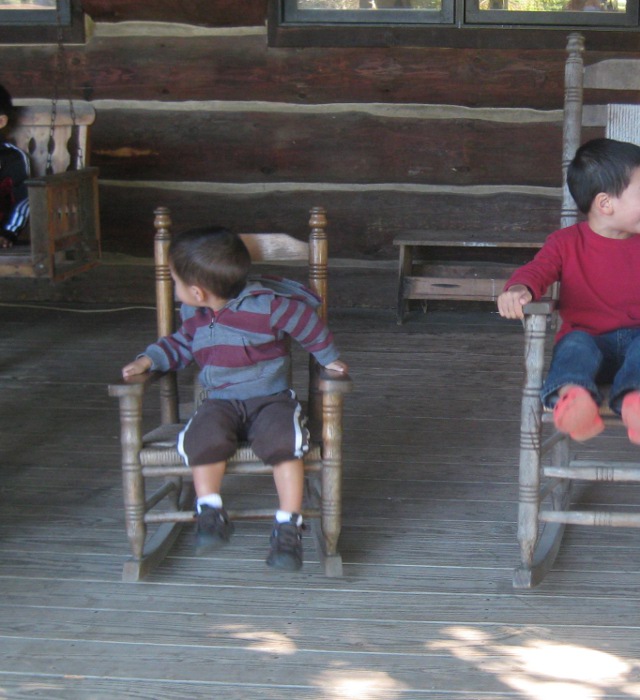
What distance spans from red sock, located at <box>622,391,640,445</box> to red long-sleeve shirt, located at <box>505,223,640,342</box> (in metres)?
0.39

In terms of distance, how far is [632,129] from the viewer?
2.97 metres

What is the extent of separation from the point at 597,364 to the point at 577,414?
9.1 inches

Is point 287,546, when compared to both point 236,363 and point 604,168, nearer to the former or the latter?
point 236,363

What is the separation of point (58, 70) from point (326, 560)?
152 inches

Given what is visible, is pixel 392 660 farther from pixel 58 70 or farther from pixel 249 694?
pixel 58 70

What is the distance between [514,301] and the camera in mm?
2350

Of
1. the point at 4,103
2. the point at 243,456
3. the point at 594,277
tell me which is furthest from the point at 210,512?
the point at 4,103

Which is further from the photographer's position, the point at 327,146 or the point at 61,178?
the point at 327,146

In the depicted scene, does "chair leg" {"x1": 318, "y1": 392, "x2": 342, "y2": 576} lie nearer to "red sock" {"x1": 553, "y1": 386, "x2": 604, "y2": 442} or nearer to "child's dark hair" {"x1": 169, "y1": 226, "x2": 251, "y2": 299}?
"child's dark hair" {"x1": 169, "y1": 226, "x2": 251, "y2": 299}

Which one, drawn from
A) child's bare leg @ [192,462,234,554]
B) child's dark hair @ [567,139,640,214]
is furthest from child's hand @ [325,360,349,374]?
child's dark hair @ [567,139,640,214]

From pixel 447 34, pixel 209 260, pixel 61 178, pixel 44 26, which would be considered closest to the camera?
pixel 209 260

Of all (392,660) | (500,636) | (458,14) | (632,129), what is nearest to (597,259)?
(632,129)

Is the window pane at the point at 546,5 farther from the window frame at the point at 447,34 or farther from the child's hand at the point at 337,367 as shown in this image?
the child's hand at the point at 337,367

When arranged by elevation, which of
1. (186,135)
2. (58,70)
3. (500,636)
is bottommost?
(500,636)
